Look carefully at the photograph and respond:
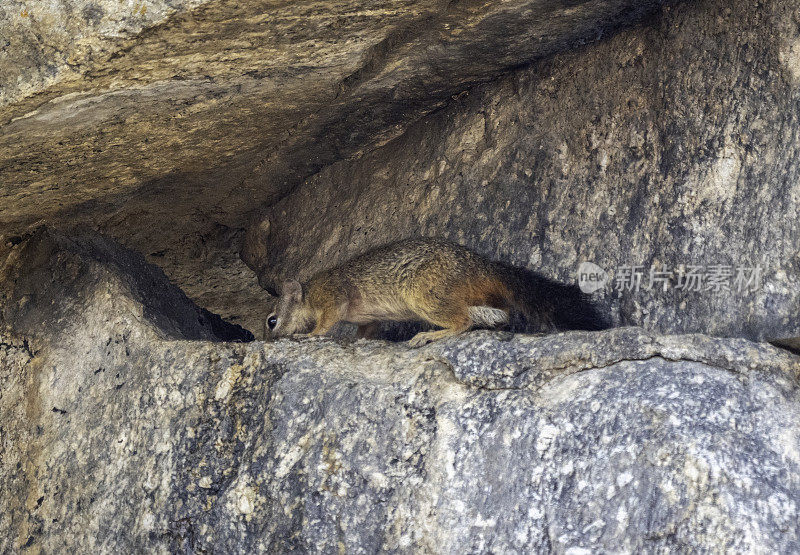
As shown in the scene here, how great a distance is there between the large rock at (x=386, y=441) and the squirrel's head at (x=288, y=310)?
3.46ft

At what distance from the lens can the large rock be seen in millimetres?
3875

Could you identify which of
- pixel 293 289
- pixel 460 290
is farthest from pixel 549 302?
pixel 293 289

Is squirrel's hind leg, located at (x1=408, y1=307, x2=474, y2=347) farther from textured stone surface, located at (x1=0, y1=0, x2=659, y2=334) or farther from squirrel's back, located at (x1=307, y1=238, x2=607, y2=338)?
textured stone surface, located at (x1=0, y1=0, x2=659, y2=334)

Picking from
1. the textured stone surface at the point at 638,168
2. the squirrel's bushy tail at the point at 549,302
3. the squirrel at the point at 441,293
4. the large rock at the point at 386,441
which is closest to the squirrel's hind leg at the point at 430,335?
the squirrel at the point at 441,293

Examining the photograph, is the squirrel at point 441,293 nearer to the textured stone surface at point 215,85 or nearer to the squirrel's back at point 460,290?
the squirrel's back at point 460,290

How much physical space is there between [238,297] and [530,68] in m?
4.09

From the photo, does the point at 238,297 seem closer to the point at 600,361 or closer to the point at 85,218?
the point at 85,218

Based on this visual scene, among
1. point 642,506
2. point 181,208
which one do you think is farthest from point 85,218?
point 642,506

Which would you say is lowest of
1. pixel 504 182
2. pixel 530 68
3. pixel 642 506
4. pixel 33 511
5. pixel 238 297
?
pixel 238 297

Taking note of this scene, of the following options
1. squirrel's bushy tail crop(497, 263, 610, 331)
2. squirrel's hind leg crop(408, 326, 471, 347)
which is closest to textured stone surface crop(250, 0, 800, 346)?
squirrel's bushy tail crop(497, 263, 610, 331)

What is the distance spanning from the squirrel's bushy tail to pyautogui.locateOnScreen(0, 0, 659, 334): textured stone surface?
140 centimetres

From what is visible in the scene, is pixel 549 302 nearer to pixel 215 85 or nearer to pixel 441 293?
pixel 441 293

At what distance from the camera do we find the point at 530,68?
5965 millimetres

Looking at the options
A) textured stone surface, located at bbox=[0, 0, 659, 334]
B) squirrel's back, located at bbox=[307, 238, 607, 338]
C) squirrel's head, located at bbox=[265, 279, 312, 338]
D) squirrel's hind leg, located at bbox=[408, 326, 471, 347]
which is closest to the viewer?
textured stone surface, located at bbox=[0, 0, 659, 334]
